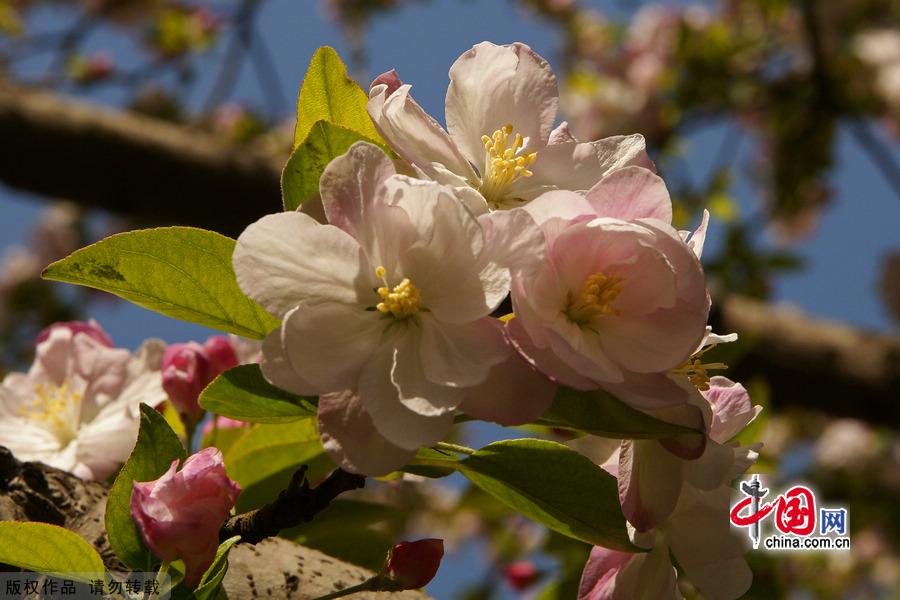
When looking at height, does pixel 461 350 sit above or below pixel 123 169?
above

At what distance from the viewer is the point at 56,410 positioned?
33.7 inches

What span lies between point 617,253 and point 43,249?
4083 millimetres

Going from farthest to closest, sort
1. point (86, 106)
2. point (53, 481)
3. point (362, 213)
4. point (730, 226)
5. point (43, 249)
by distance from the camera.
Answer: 1. point (43, 249)
2. point (730, 226)
3. point (86, 106)
4. point (53, 481)
5. point (362, 213)

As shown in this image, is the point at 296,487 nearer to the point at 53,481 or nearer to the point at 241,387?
the point at 241,387

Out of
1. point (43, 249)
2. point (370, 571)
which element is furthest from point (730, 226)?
point (43, 249)

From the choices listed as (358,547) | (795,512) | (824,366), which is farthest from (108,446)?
(824,366)

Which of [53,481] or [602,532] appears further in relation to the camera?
[53,481]

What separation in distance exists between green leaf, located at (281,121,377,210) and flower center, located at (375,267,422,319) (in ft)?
0.23

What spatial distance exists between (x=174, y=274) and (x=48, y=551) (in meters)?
0.17

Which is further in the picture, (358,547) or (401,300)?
(358,547)

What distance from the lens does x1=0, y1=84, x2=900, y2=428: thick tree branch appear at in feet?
7.54

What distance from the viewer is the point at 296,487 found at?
570mm

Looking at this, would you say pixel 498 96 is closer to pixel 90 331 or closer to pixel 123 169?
pixel 90 331

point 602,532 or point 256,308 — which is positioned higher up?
point 256,308
